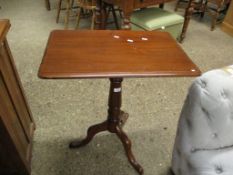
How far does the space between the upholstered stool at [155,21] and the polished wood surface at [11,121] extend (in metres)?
1.51

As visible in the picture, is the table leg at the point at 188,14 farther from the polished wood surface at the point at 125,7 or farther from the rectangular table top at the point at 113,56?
the rectangular table top at the point at 113,56

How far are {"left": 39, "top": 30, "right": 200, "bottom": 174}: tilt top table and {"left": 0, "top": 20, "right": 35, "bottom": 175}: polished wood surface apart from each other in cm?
27

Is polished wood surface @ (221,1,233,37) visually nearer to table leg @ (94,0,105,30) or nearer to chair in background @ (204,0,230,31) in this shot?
chair in background @ (204,0,230,31)

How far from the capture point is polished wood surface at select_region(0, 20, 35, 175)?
1.05 metres

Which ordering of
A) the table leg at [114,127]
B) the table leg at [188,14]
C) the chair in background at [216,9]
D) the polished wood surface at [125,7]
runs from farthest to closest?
the chair in background at [216,9] → the table leg at [188,14] → the polished wood surface at [125,7] → the table leg at [114,127]

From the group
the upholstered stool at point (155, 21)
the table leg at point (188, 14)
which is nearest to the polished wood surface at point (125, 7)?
the table leg at point (188, 14)

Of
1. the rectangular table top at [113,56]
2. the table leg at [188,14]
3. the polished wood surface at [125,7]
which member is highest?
the rectangular table top at [113,56]

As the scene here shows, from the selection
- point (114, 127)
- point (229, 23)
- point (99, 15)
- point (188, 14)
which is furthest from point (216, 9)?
point (114, 127)

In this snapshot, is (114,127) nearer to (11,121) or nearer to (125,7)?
(11,121)

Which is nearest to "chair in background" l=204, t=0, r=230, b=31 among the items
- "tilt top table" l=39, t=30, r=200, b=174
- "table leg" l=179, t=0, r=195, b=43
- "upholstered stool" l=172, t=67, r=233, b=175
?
"table leg" l=179, t=0, r=195, b=43

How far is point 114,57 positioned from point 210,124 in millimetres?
489

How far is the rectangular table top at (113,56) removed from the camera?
0.88 meters

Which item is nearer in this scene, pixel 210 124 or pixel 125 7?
pixel 210 124

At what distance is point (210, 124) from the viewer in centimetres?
96
